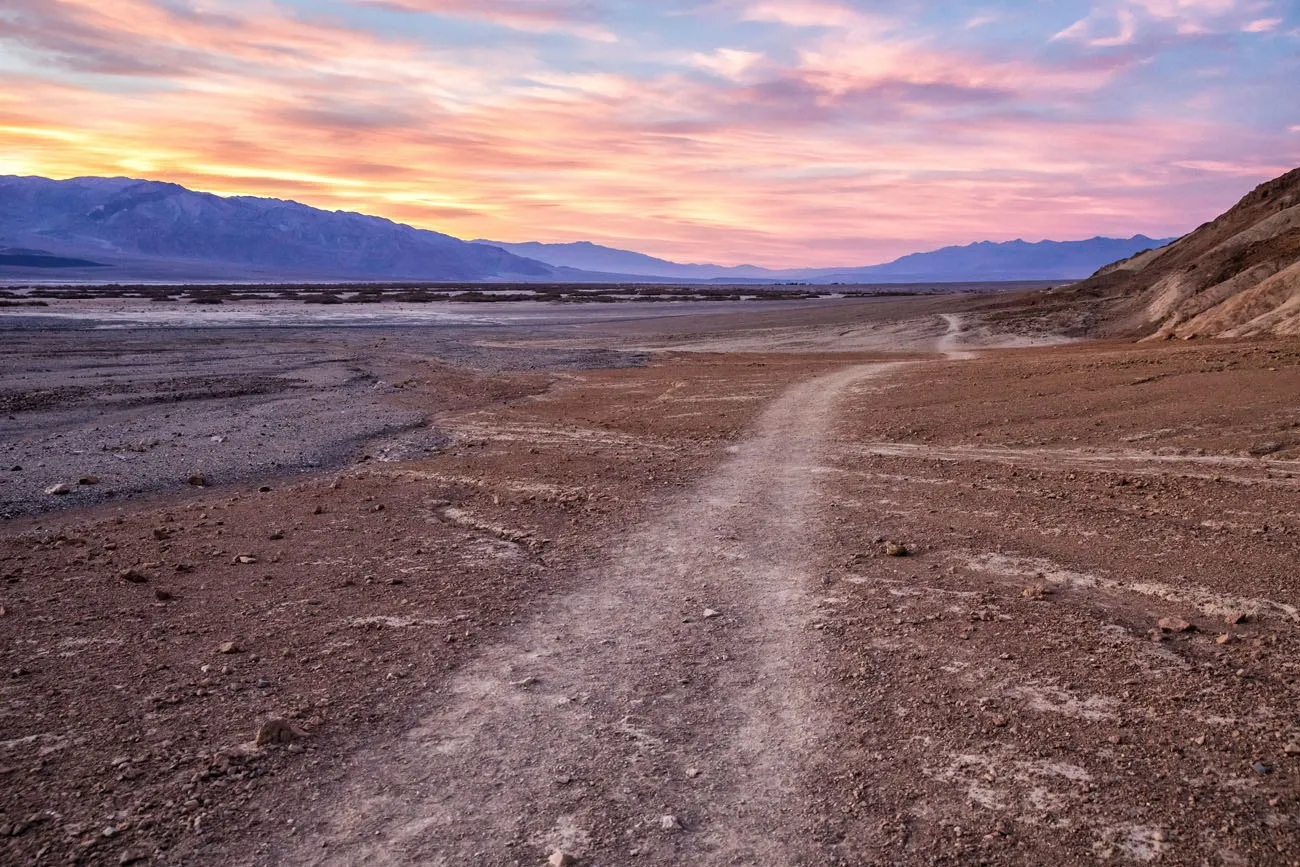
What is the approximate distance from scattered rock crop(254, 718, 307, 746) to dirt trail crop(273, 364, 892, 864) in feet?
1.47

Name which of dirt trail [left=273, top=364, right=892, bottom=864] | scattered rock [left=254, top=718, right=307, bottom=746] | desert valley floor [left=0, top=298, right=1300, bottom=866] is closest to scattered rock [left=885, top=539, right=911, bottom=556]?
desert valley floor [left=0, top=298, right=1300, bottom=866]

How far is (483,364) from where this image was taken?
3028cm

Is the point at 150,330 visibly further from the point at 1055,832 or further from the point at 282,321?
the point at 1055,832

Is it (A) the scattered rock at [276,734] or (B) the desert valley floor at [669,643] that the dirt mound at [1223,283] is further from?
(A) the scattered rock at [276,734]

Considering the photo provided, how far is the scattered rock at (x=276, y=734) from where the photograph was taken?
4.86 meters

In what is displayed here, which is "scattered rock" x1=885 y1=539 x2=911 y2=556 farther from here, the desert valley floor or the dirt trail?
the dirt trail

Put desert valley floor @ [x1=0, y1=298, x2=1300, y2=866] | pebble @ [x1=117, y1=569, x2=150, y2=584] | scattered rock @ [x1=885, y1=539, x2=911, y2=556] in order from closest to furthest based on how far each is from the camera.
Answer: desert valley floor @ [x1=0, y1=298, x2=1300, y2=866]
pebble @ [x1=117, y1=569, x2=150, y2=584]
scattered rock @ [x1=885, y1=539, x2=911, y2=556]

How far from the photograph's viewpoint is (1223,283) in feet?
106

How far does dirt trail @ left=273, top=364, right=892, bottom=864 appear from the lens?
13.3 ft

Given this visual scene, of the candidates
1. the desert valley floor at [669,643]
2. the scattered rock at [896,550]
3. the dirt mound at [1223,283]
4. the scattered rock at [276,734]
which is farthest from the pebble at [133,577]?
the dirt mound at [1223,283]

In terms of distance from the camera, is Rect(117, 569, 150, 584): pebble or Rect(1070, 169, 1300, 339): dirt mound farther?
Rect(1070, 169, 1300, 339): dirt mound

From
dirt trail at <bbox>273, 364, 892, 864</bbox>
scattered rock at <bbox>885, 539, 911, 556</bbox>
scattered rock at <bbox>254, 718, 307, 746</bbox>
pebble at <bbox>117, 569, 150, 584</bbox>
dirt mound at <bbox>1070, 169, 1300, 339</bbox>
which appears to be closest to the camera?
dirt trail at <bbox>273, 364, 892, 864</bbox>

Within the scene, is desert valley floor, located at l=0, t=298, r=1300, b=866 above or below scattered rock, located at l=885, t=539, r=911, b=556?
below

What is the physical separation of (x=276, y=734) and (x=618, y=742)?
1.78 m
